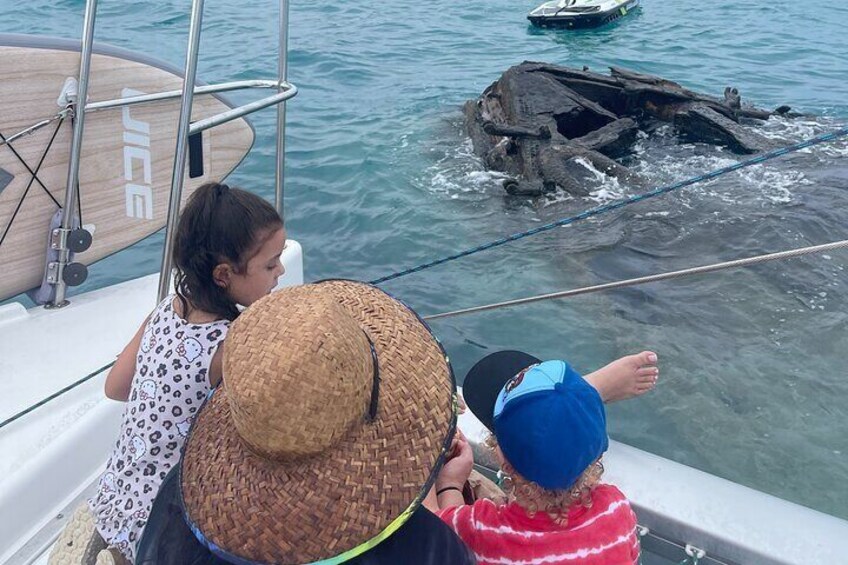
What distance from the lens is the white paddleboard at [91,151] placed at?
9.50ft

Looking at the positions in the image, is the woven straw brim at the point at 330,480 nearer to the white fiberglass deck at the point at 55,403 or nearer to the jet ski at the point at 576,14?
the white fiberglass deck at the point at 55,403

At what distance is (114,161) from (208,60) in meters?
9.69

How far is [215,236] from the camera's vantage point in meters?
1.79

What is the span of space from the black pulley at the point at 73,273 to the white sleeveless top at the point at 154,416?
1.48 meters

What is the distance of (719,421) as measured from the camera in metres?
4.33

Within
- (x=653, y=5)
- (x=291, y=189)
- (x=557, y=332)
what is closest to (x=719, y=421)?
(x=557, y=332)

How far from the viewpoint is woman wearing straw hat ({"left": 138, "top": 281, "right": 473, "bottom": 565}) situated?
1.19 meters

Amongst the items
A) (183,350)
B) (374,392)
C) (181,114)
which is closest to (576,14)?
(181,114)

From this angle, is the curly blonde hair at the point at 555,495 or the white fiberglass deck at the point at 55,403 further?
the white fiberglass deck at the point at 55,403

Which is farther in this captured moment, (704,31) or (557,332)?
(704,31)

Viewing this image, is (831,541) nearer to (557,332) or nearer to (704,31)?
(557,332)

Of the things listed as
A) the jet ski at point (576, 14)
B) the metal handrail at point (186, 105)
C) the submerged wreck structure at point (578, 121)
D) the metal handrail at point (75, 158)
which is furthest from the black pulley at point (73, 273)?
the jet ski at point (576, 14)

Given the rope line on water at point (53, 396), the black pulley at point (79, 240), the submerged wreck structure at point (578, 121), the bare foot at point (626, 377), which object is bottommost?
the submerged wreck structure at point (578, 121)

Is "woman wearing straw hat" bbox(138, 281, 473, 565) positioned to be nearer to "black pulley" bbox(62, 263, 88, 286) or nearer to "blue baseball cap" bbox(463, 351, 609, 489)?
"blue baseball cap" bbox(463, 351, 609, 489)
